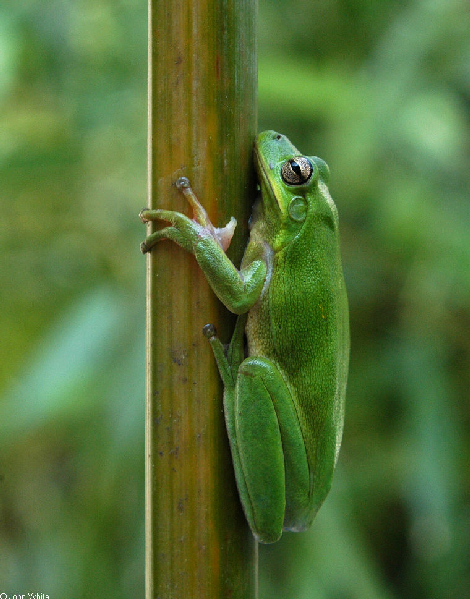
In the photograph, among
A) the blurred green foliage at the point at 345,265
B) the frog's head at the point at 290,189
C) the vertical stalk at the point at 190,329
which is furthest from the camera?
the blurred green foliage at the point at 345,265

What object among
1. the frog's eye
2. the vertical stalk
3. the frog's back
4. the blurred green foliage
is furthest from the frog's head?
the vertical stalk

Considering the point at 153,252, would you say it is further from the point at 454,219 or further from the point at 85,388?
the point at 454,219

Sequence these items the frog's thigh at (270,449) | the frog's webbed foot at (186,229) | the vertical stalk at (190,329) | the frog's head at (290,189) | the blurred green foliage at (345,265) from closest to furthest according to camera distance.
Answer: the vertical stalk at (190,329), the frog's webbed foot at (186,229), the frog's thigh at (270,449), the frog's head at (290,189), the blurred green foliage at (345,265)

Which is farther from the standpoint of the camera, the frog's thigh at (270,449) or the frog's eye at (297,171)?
the frog's eye at (297,171)

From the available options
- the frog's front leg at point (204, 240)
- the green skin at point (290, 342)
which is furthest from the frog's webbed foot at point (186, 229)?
the green skin at point (290, 342)

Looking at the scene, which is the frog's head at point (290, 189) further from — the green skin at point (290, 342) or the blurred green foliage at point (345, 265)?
the blurred green foliage at point (345, 265)

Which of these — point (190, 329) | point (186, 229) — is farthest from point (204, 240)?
point (190, 329)
